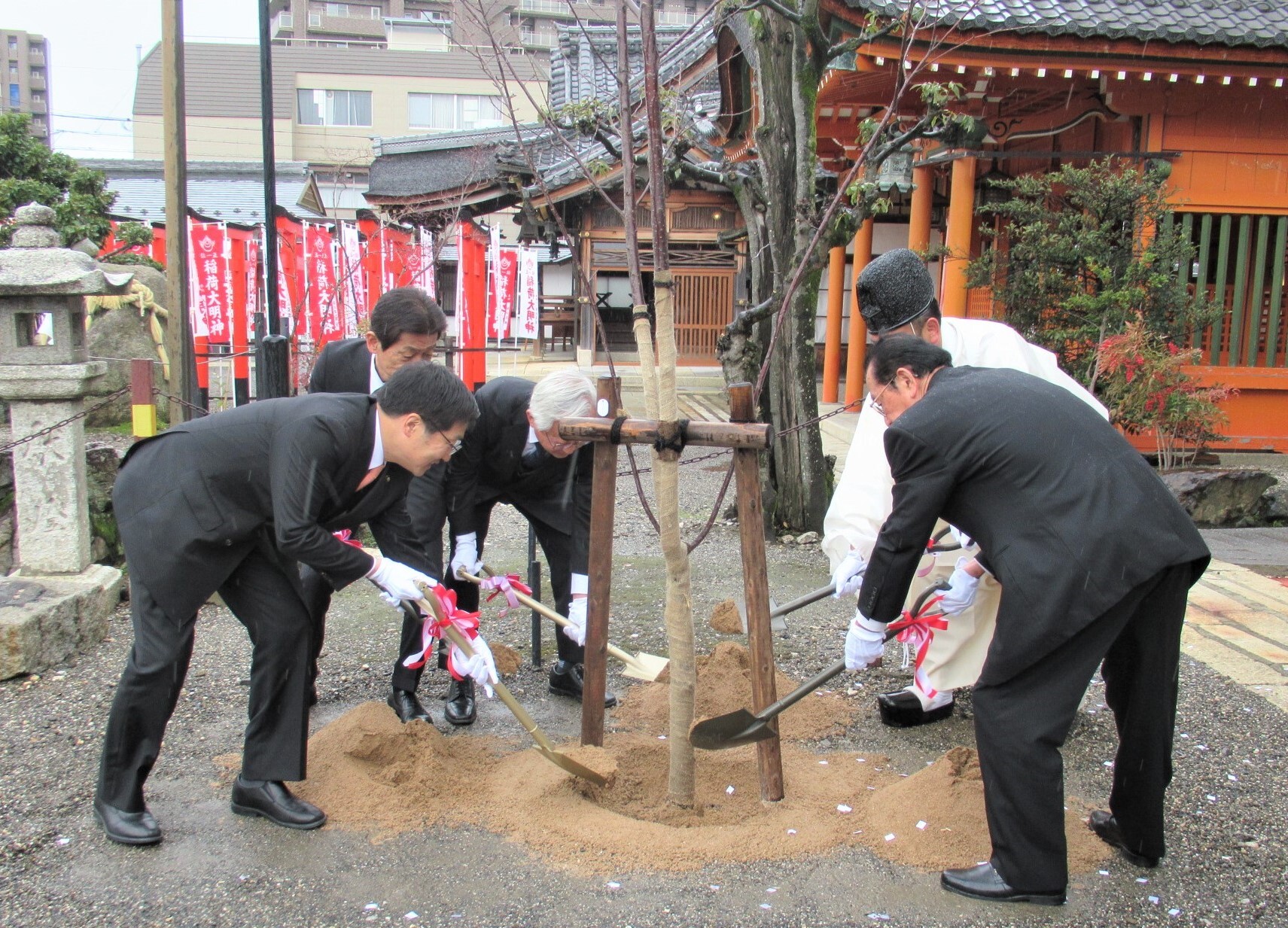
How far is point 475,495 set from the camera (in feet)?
14.0

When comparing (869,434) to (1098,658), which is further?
(869,434)

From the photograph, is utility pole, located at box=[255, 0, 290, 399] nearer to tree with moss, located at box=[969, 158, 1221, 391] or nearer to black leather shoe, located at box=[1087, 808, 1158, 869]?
black leather shoe, located at box=[1087, 808, 1158, 869]

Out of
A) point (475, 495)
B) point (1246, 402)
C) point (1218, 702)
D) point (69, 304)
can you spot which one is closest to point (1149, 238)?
point (1246, 402)

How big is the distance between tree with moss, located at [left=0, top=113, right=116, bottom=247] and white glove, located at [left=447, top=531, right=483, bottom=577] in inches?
348

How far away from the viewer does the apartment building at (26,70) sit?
44.6 meters

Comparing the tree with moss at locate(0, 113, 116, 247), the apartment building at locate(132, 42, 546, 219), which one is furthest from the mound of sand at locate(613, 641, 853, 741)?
the apartment building at locate(132, 42, 546, 219)

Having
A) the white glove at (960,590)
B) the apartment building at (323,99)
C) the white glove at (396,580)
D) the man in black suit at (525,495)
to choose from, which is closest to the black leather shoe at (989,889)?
the white glove at (960,590)

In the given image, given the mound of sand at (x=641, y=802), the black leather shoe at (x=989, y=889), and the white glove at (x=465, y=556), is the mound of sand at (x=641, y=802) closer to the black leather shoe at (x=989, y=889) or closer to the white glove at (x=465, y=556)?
the black leather shoe at (x=989, y=889)

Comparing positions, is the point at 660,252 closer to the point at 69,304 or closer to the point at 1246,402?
the point at 69,304

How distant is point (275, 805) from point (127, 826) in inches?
16.8

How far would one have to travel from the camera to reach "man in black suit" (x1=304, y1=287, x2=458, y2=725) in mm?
3930

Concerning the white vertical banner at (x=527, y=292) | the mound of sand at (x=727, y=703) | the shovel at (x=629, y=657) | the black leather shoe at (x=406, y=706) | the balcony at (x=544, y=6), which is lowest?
the mound of sand at (x=727, y=703)

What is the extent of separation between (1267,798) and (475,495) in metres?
3.18

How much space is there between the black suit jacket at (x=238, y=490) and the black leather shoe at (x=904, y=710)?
7.27ft
